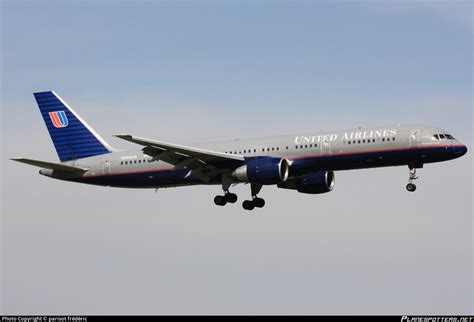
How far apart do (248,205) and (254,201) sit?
18.1 inches

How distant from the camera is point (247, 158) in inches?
2162

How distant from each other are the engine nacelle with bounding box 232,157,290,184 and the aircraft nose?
9.38 metres

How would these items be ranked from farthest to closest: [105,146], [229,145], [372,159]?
[105,146], [229,145], [372,159]

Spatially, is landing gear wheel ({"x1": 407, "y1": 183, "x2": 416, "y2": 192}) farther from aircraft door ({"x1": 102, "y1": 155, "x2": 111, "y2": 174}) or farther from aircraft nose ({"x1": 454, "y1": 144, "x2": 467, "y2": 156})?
aircraft door ({"x1": 102, "y1": 155, "x2": 111, "y2": 174})

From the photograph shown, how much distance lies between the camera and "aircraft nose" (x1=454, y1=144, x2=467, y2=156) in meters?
51.9

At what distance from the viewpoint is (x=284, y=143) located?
54562 mm

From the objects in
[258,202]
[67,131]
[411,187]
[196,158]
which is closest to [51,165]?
[67,131]

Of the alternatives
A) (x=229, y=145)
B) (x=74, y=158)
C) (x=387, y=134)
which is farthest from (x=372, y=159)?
(x=74, y=158)

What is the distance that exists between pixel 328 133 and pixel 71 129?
60.2 ft

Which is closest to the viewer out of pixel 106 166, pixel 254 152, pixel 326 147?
pixel 326 147

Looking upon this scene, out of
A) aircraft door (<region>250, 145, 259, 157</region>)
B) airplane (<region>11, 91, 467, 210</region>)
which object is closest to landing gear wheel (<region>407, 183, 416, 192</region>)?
airplane (<region>11, 91, 467, 210</region>)

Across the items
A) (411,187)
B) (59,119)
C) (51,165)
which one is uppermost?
(59,119)

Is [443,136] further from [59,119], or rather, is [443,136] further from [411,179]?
[59,119]

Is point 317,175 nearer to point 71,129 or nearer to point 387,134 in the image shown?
point 387,134
